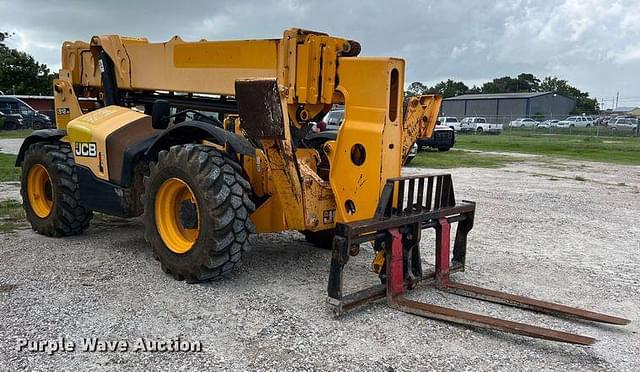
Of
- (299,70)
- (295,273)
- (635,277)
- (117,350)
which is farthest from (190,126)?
(635,277)

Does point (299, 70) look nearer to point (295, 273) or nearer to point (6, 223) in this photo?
point (295, 273)

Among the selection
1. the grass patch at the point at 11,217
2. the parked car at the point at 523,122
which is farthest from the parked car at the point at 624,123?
the grass patch at the point at 11,217

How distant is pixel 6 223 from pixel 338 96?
205 inches

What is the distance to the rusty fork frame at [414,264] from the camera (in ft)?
14.9

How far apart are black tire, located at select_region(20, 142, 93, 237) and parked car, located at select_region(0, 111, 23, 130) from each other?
28956 mm

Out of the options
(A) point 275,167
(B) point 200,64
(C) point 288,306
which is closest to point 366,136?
(A) point 275,167

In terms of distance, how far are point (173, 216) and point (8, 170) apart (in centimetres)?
1014

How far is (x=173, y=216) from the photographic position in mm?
5777

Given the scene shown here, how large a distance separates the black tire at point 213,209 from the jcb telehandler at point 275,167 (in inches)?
0.5

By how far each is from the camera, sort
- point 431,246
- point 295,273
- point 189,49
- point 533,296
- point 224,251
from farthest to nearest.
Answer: point 431,246 → point 189,49 → point 295,273 → point 533,296 → point 224,251

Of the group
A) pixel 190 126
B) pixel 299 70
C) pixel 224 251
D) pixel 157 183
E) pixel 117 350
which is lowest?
pixel 117 350

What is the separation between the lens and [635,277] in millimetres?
6203

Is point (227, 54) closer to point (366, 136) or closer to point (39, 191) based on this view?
point (366, 136)

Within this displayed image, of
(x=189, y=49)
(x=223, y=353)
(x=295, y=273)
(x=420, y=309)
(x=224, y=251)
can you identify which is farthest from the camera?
(x=189, y=49)
